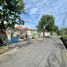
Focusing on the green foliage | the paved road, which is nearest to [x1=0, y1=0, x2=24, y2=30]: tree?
the paved road

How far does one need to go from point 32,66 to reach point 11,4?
3149 cm

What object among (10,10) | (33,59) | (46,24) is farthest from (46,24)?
(33,59)

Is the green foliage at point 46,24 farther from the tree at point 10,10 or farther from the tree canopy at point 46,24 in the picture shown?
the tree at point 10,10

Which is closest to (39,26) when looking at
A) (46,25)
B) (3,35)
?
(46,25)

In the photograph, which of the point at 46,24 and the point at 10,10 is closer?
the point at 10,10

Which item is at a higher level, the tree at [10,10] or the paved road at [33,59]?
the tree at [10,10]

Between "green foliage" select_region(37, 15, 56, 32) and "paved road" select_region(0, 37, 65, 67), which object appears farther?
"green foliage" select_region(37, 15, 56, 32)

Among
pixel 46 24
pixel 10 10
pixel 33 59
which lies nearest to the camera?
pixel 33 59

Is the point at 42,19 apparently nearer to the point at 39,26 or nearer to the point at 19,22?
the point at 39,26

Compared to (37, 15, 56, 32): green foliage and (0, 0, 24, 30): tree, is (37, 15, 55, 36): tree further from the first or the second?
(0, 0, 24, 30): tree

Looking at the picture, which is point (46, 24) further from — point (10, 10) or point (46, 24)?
point (10, 10)

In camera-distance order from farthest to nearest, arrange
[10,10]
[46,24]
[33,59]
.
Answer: [46,24]
[10,10]
[33,59]

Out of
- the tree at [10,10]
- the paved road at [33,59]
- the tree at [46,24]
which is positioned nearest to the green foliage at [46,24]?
the tree at [46,24]

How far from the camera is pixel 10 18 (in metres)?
46.5
